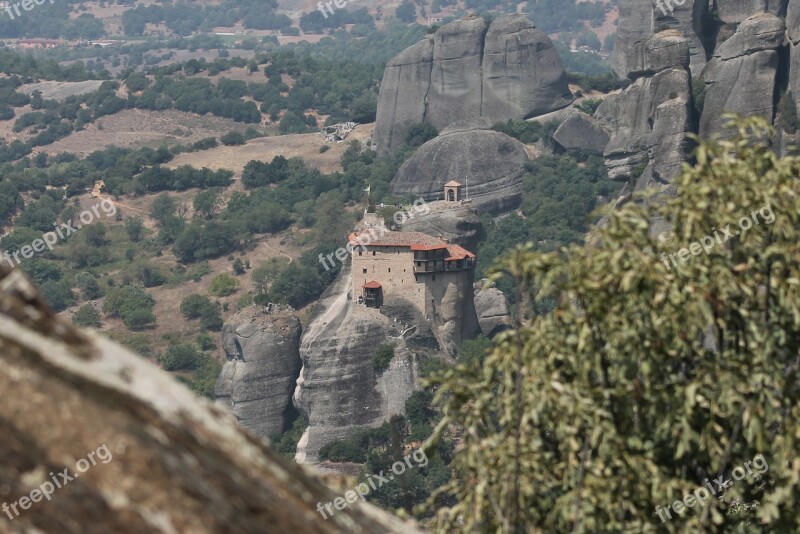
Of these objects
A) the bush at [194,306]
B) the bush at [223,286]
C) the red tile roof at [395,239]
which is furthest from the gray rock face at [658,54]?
the bush at [223,286]

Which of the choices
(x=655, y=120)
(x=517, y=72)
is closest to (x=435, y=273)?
(x=655, y=120)

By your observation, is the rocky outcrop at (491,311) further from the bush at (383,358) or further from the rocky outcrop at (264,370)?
the rocky outcrop at (264,370)

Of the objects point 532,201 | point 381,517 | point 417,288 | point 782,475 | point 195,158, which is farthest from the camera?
point 195,158

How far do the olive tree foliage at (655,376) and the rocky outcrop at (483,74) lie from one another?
91.3 metres

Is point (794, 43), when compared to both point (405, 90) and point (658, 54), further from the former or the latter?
point (405, 90)

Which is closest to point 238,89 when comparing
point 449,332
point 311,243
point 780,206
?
point 311,243

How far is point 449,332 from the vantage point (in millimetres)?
63656

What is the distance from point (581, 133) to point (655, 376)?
290ft

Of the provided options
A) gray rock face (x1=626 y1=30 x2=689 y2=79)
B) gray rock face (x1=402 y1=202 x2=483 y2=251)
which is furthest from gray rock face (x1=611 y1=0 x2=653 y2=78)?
gray rock face (x1=402 y1=202 x2=483 y2=251)

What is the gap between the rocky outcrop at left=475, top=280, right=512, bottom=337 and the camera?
69.1 m

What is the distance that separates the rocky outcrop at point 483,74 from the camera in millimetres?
101500

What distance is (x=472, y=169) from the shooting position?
8969 centimetres

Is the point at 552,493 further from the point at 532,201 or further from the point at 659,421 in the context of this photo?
the point at 532,201

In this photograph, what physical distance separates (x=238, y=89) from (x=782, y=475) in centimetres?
14618
